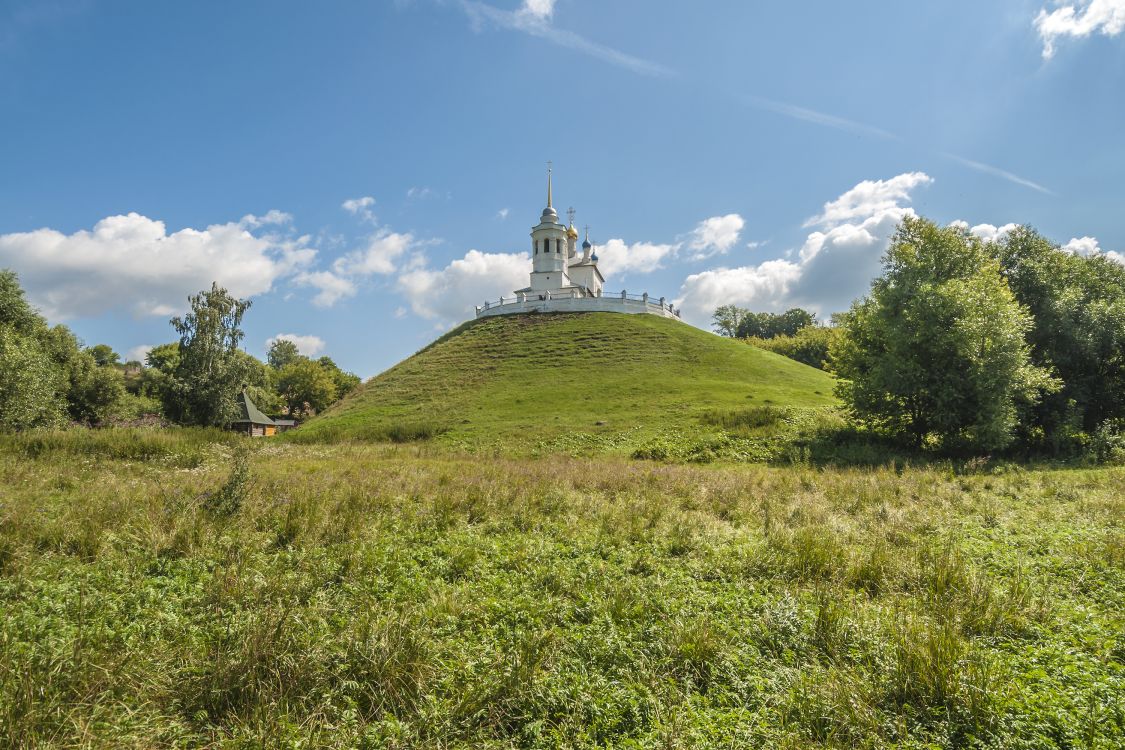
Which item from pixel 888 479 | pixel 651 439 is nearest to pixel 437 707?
pixel 888 479

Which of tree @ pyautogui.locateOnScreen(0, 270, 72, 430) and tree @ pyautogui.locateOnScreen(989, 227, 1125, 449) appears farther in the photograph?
tree @ pyautogui.locateOnScreen(0, 270, 72, 430)

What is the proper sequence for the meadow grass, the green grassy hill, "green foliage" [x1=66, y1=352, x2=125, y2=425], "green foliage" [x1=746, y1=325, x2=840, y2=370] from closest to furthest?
1. the meadow grass
2. the green grassy hill
3. "green foliage" [x1=66, y1=352, x2=125, y2=425]
4. "green foliage" [x1=746, y1=325, x2=840, y2=370]

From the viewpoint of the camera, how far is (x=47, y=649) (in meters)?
4.70

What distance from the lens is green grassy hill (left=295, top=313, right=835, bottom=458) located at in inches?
1187

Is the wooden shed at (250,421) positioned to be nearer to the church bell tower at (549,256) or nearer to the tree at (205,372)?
the tree at (205,372)

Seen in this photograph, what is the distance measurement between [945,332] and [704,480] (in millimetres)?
15448

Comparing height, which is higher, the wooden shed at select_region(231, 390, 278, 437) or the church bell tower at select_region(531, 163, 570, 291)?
the church bell tower at select_region(531, 163, 570, 291)

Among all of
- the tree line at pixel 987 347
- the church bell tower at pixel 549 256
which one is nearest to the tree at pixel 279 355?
the church bell tower at pixel 549 256

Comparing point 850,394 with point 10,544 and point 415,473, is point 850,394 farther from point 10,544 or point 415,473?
point 10,544

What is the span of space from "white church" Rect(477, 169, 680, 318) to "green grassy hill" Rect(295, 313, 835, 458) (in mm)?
3359

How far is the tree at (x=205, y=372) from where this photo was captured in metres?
32.8

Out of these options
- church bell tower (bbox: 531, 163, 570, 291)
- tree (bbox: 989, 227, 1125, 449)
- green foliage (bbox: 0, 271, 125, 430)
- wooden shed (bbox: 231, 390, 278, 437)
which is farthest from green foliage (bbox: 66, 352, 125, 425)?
tree (bbox: 989, 227, 1125, 449)

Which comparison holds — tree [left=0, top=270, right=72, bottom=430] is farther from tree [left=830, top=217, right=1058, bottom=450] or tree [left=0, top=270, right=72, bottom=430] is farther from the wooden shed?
tree [left=830, top=217, right=1058, bottom=450]

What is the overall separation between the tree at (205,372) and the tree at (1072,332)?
4539 centimetres
